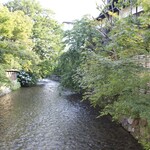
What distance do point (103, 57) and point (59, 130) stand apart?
385cm

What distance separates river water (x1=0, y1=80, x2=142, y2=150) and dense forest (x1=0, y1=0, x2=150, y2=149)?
879mm

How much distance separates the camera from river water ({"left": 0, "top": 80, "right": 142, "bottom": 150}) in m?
8.32

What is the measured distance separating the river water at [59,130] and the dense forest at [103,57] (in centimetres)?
88

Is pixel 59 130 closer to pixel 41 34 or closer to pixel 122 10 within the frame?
pixel 122 10

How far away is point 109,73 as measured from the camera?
8.23 m

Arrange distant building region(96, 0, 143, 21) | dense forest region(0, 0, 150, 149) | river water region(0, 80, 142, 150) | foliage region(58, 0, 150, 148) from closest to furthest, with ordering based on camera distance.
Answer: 1. foliage region(58, 0, 150, 148)
2. dense forest region(0, 0, 150, 149)
3. river water region(0, 80, 142, 150)
4. distant building region(96, 0, 143, 21)

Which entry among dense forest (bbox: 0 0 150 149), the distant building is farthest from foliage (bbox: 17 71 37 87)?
the distant building

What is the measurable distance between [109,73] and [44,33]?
25.2m

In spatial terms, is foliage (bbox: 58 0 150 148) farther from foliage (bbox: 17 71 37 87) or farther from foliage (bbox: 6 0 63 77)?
foliage (bbox: 6 0 63 77)

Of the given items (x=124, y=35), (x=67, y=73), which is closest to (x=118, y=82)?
(x=124, y=35)

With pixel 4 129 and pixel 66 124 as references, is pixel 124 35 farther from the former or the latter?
pixel 4 129

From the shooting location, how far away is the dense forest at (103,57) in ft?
24.4

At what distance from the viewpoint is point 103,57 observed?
888 cm

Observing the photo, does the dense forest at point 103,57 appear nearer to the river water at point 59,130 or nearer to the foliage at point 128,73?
the foliage at point 128,73
